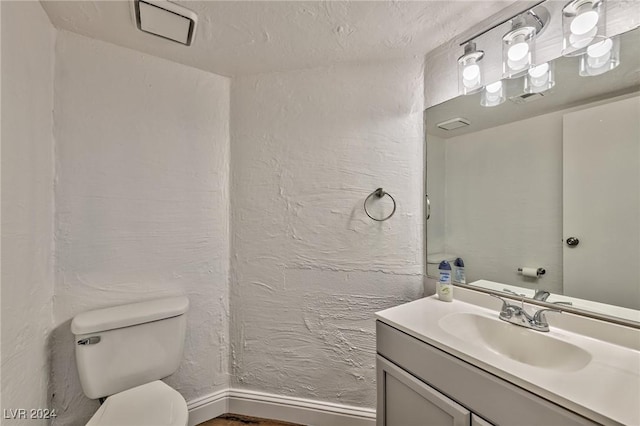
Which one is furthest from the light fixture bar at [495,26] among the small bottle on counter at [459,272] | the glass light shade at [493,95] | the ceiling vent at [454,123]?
the small bottle on counter at [459,272]

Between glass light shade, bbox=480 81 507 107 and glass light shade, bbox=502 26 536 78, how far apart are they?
5cm

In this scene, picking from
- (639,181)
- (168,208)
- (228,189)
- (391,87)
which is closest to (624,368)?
(639,181)

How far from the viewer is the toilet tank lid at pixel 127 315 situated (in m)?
1.14

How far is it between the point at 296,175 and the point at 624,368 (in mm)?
1416

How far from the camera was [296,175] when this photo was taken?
60.1 inches

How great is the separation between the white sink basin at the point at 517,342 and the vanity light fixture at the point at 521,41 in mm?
1020

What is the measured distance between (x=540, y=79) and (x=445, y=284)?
93 centimetres

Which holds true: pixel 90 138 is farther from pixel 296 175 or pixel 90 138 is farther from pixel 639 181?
pixel 639 181

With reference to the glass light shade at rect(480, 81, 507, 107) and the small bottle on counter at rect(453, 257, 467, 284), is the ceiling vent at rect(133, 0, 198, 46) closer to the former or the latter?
the glass light shade at rect(480, 81, 507, 107)

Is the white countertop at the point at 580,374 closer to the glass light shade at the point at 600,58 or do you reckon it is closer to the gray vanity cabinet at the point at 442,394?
the gray vanity cabinet at the point at 442,394

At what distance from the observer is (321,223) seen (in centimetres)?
149

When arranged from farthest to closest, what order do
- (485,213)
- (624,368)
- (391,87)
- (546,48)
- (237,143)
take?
(237,143) < (391,87) < (485,213) < (546,48) < (624,368)

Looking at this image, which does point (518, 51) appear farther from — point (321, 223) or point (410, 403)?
point (410, 403)

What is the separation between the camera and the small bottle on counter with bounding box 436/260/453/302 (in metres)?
1.24
